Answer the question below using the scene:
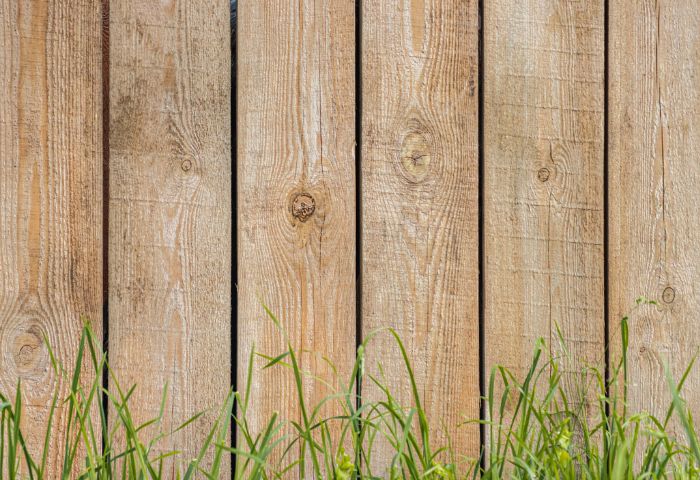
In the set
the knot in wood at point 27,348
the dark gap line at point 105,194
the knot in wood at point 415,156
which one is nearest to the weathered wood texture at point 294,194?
the knot in wood at point 415,156

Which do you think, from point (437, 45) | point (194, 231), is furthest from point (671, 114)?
point (194, 231)

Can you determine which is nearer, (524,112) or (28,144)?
(28,144)

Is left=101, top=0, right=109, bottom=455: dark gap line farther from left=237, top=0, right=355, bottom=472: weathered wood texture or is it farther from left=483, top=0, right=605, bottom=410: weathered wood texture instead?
left=483, top=0, right=605, bottom=410: weathered wood texture

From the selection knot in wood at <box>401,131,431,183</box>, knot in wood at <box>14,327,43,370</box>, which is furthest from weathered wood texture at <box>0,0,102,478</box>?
knot in wood at <box>401,131,431,183</box>

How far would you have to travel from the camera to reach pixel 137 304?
155 centimetres

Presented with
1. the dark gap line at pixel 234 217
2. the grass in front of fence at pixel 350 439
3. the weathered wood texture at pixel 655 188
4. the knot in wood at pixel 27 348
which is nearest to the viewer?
the grass in front of fence at pixel 350 439

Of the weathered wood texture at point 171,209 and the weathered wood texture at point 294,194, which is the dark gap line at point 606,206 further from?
the weathered wood texture at point 171,209

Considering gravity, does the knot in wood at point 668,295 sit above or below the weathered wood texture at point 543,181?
below

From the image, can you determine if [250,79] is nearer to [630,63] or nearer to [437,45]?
[437,45]

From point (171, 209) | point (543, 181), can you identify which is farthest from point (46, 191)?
point (543, 181)

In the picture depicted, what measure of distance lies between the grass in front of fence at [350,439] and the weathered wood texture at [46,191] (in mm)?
51

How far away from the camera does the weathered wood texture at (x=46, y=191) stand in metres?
1.51

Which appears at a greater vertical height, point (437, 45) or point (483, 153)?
point (437, 45)

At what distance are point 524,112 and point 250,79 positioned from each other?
2.01 feet
